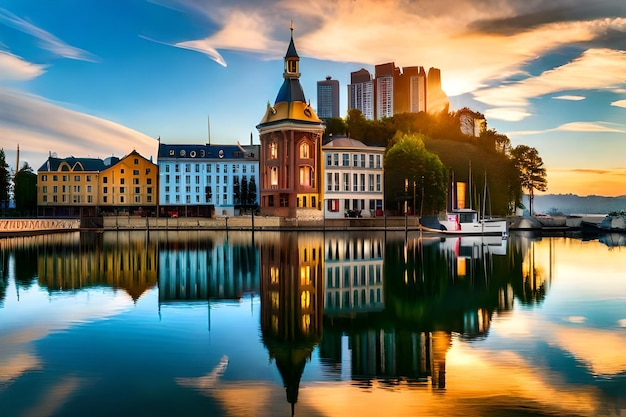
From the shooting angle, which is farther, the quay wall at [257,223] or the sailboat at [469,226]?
the quay wall at [257,223]

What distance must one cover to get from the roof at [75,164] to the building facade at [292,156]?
40104mm

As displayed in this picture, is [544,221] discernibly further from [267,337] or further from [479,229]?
[267,337]

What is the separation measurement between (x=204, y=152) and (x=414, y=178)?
136 ft

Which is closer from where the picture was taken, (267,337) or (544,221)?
(267,337)

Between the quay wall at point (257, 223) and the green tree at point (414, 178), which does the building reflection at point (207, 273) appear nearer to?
the quay wall at point (257, 223)

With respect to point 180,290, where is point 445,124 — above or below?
above

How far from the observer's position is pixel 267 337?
1902cm

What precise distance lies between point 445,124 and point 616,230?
79732 millimetres

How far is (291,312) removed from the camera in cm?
2323

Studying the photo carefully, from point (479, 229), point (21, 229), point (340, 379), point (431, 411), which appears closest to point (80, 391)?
point (340, 379)

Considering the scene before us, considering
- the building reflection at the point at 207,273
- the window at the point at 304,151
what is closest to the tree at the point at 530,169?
the window at the point at 304,151

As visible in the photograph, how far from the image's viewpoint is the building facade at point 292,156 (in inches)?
3659

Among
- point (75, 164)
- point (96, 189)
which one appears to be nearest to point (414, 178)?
point (96, 189)

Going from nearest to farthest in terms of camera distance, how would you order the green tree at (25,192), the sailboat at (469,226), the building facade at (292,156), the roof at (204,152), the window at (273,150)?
the sailboat at (469,226) → the building facade at (292,156) → the window at (273,150) → the roof at (204,152) → the green tree at (25,192)
